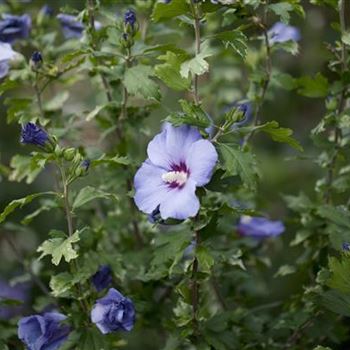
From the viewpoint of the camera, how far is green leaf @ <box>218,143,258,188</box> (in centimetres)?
114

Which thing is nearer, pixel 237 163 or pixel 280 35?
pixel 237 163

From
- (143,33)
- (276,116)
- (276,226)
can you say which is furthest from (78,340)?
(276,116)

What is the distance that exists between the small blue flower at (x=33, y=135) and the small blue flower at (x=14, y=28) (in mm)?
445

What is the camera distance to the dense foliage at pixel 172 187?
3.91ft

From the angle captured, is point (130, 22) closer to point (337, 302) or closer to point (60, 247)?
point (60, 247)

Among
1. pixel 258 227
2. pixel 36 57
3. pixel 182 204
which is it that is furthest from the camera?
pixel 258 227

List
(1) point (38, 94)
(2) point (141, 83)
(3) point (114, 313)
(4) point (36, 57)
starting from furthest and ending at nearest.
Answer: (1) point (38, 94) → (4) point (36, 57) → (2) point (141, 83) → (3) point (114, 313)

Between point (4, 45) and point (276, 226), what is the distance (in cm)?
71

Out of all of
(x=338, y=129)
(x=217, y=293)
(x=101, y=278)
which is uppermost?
(x=338, y=129)

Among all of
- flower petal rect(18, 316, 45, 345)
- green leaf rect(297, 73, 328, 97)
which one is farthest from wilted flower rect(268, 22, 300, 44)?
flower petal rect(18, 316, 45, 345)

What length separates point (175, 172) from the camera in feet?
3.92

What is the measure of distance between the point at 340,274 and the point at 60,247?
444 millimetres

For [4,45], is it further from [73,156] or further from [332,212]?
[332,212]

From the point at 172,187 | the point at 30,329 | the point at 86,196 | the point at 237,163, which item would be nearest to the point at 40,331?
the point at 30,329
